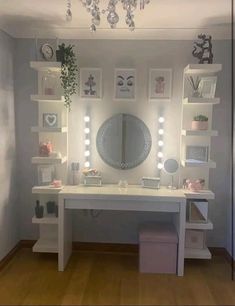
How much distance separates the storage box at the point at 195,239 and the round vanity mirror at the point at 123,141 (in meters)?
0.88

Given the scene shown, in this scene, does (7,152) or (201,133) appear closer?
(201,133)

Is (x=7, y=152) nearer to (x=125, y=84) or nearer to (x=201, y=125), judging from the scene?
(x=125, y=84)

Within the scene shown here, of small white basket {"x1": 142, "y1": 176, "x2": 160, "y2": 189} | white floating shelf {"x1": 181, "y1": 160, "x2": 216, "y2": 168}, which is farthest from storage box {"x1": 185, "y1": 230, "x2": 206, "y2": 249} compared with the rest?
white floating shelf {"x1": 181, "y1": 160, "x2": 216, "y2": 168}

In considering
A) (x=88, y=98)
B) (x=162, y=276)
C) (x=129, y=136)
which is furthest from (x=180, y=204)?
(x=88, y=98)

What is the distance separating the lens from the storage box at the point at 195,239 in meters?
3.32

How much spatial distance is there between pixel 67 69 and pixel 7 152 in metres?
1.00

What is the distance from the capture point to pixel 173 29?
3238mm

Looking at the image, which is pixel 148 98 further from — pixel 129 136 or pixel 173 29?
pixel 173 29

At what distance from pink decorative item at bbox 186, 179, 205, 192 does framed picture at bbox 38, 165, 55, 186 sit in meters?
1.37

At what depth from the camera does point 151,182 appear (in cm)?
335

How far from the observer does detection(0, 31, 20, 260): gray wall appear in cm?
318

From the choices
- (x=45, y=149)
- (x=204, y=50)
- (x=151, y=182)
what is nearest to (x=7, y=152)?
(x=45, y=149)

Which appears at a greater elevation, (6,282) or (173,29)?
(173,29)

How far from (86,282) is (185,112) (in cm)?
186
